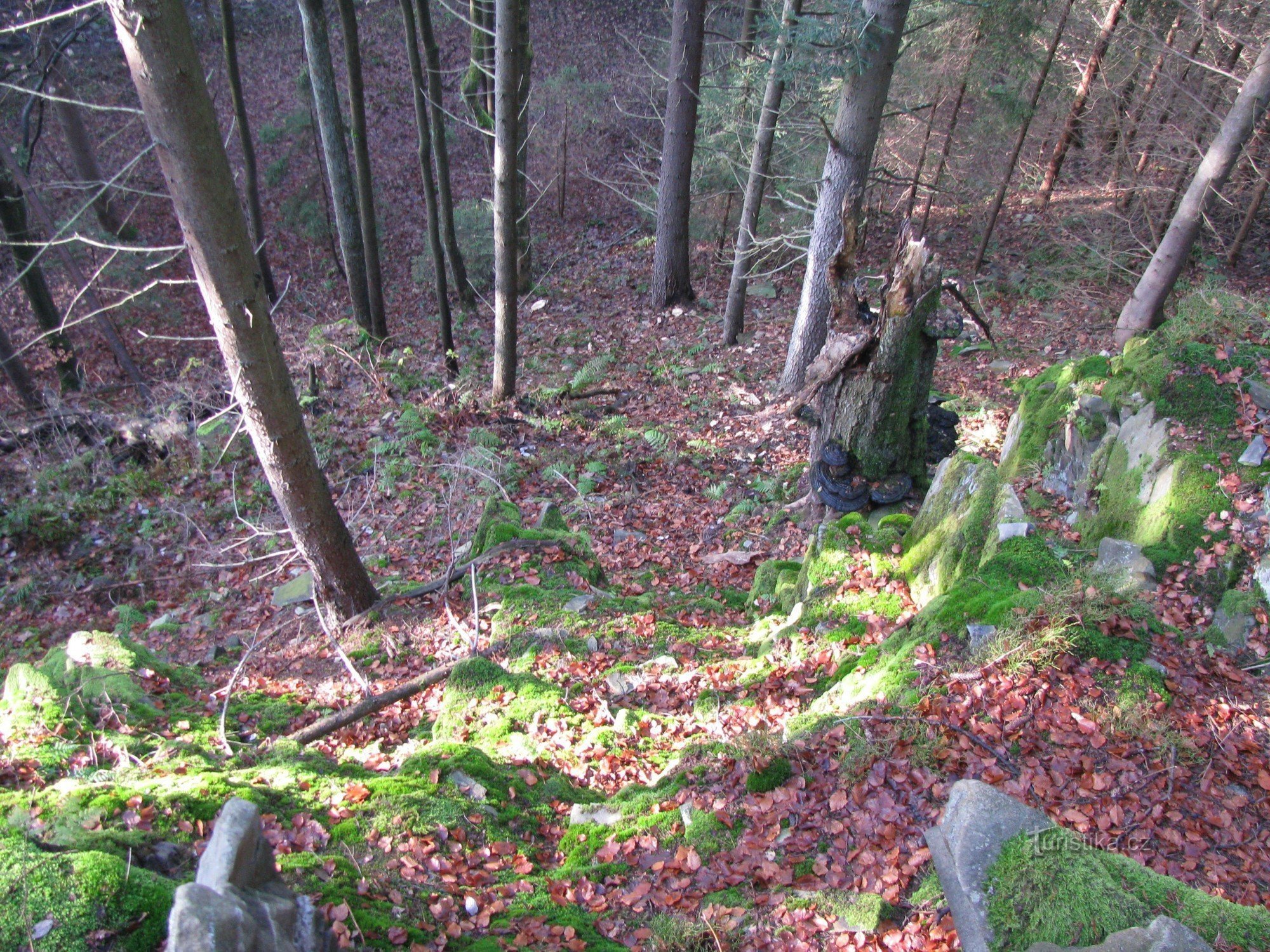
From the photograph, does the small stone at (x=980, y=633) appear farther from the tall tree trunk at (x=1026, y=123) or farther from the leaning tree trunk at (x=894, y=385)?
the tall tree trunk at (x=1026, y=123)

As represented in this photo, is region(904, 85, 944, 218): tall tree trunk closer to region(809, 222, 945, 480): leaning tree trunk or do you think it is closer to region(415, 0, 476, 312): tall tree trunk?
region(415, 0, 476, 312): tall tree trunk

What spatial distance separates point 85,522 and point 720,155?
1137cm

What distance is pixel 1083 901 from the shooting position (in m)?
2.51

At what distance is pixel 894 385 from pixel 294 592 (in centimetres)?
668

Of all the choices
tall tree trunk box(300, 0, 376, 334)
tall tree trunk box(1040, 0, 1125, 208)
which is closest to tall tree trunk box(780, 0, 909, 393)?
tall tree trunk box(300, 0, 376, 334)

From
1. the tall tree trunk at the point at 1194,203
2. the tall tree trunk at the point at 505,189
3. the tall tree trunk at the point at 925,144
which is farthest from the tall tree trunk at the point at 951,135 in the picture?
the tall tree trunk at the point at 505,189

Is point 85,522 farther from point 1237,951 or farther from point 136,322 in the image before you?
point 1237,951

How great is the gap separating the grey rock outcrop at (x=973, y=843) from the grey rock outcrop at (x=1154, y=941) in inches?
11.0

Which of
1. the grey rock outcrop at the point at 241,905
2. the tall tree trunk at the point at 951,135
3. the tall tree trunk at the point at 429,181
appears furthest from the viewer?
the tall tree trunk at the point at 951,135

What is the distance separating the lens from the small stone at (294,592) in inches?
299

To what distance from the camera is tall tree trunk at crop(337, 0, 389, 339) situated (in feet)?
37.2

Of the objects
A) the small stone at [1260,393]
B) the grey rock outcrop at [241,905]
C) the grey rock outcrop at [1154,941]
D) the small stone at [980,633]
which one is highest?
the small stone at [1260,393]

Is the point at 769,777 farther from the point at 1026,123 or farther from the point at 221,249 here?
the point at 1026,123

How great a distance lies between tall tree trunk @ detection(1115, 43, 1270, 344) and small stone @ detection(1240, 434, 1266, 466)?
23.6ft
